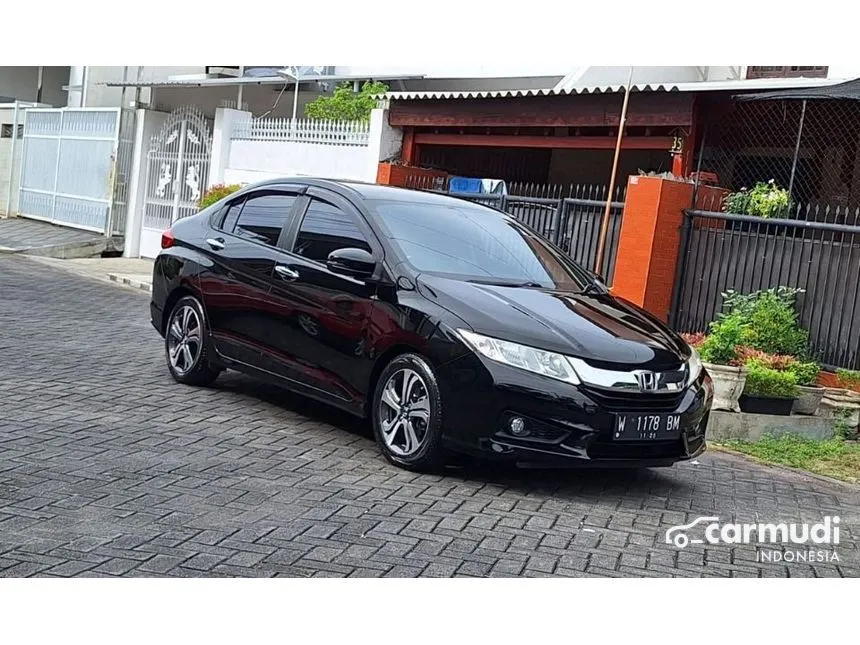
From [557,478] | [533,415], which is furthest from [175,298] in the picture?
[533,415]

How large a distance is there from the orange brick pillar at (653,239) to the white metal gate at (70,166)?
42.3 ft

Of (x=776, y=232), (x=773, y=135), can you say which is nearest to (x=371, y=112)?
(x=773, y=135)

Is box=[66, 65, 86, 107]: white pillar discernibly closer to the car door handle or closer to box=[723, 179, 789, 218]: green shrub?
box=[723, 179, 789, 218]: green shrub

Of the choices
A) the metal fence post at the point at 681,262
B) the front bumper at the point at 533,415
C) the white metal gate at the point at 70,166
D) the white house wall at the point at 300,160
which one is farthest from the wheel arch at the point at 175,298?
the white metal gate at the point at 70,166

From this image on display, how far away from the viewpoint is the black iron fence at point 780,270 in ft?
32.1

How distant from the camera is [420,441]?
6227 millimetres

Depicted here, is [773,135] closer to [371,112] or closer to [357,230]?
[371,112]

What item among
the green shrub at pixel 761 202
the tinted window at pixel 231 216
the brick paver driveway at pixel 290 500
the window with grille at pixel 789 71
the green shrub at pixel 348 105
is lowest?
the brick paver driveway at pixel 290 500

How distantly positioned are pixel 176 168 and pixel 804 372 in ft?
44.6

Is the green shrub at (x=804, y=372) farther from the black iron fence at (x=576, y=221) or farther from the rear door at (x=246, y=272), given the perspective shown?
the rear door at (x=246, y=272)

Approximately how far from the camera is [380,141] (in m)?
15.6

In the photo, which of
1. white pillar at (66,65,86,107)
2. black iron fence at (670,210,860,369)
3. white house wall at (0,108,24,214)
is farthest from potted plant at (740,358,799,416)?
white house wall at (0,108,24,214)

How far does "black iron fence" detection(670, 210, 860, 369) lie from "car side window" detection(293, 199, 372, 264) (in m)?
4.72

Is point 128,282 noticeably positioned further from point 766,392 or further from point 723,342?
point 766,392
